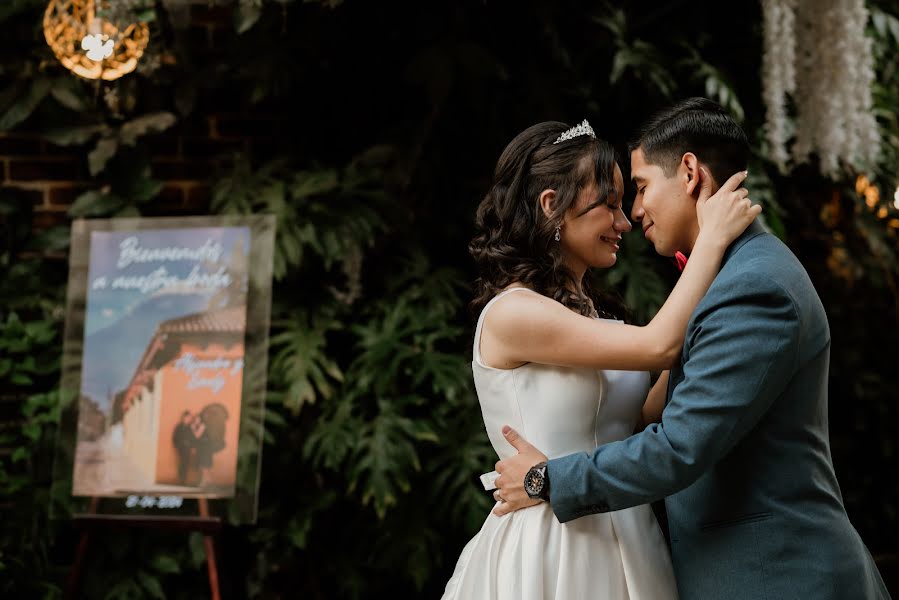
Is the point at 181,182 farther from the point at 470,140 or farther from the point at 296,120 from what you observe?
the point at 470,140

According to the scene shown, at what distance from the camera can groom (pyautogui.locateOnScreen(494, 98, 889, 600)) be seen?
148cm

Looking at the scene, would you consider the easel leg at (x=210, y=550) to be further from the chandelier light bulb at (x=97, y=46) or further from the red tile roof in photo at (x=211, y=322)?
the chandelier light bulb at (x=97, y=46)

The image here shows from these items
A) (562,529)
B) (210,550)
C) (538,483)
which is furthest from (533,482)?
(210,550)

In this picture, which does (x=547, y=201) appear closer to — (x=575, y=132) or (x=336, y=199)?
(x=575, y=132)

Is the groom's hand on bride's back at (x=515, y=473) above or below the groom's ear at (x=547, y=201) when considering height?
below

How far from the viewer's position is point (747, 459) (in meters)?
1.56

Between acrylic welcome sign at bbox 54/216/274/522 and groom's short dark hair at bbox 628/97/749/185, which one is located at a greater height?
groom's short dark hair at bbox 628/97/749/185

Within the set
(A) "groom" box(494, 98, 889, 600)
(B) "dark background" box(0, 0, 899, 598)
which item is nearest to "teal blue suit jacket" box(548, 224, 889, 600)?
(A) "groom" box(494, 98, 889, 600)

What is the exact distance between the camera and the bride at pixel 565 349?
1670 millimetres

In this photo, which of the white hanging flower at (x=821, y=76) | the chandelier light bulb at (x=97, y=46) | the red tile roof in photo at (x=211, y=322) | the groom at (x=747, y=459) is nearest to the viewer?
the groom at (x=747, y=459)

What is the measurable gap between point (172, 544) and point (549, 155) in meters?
2.12

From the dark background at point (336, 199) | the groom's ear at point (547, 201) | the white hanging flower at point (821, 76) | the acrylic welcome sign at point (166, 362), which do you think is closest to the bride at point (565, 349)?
the groom's ear at point (547, 201)

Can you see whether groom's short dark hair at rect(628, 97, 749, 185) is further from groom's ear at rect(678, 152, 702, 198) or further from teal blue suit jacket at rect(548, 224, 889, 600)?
teal blue suit jacket at rect(548, 224, 889, 600)

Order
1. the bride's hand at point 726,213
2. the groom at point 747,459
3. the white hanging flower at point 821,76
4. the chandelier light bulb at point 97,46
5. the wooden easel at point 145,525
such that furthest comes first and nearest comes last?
the white hanging flower at point 821,76 → the chandelier light bulb at point 97,46 → the wooden easel at point 145,525 → the bride's hand at point 726,213 → the groom at point 747,459
